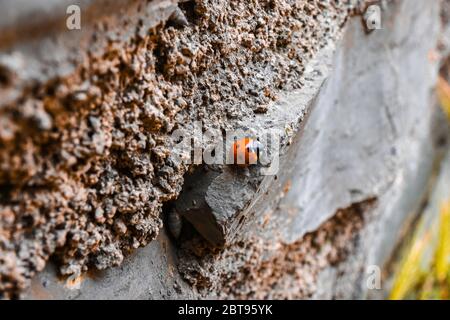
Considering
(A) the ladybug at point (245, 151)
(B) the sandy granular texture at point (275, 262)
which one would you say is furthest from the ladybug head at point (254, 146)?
(B) the sandy granular texture at point (275, 262)

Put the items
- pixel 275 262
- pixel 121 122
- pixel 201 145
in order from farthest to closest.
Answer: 1. pixel 275 262
2. pixel 201 145
3. pixel 121 122

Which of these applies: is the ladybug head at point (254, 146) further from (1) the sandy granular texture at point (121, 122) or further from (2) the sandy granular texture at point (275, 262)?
(2) the sandy granular texture at point (275, 262)

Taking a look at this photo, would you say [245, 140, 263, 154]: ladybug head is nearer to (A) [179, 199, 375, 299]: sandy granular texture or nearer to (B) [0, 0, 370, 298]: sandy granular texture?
(B) [0, 0, 370, 298]: sandy granular texture

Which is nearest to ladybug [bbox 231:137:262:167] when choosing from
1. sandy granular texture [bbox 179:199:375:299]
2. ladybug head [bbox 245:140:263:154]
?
ladybug head [bbox 245:140:263:154]

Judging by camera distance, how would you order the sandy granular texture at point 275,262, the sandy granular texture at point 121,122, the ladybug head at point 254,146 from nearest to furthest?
the sandy granular texture at point 121,122, the ladybug head at point 254,146, the sandy granular texture at point 275,262

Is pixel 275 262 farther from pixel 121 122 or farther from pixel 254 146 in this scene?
pixel 121 122

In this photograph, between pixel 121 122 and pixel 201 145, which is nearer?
pixel 121 122

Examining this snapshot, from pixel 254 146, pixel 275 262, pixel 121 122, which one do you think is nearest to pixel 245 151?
pixel 254 146
